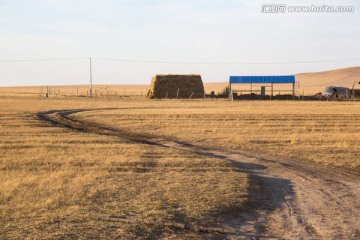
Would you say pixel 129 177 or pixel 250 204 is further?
pixel 129 177

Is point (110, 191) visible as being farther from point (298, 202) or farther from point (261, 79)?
point (261, 79)

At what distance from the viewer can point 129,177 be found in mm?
11812

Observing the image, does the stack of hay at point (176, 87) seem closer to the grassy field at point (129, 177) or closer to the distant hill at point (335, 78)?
the grassy field at point (129, 177)

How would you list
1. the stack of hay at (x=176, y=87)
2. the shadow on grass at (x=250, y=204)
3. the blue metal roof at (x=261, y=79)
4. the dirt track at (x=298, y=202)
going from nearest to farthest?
1. the shadow on grass at (x=250, y=204)
2. the dirt track at (x=298, y=202)
3. the blue metal roof at (x=261, y=79)
4. the stack of hay at (x=176, y=87)

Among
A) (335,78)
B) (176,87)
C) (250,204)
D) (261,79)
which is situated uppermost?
(335,78)

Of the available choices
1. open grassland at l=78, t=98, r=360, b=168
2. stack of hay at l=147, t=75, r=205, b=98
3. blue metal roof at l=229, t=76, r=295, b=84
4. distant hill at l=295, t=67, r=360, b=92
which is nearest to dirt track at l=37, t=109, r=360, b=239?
open grassland at l=78, t=98, r=360, b=168

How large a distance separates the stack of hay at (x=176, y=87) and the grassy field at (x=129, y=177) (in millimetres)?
38682

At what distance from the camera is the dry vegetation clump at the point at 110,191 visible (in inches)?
302

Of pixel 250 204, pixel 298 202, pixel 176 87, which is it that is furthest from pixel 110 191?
pixel 176 87

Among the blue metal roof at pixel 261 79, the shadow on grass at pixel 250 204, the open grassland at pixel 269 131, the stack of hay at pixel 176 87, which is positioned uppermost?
the blue metal roof at pixel 261 79

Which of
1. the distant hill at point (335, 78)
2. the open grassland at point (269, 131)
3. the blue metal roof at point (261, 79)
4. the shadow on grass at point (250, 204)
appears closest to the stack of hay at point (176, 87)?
the blue metal roof at point (261, 79)

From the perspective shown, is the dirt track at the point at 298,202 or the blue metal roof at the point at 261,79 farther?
the blue metal roof at the point at 261,79

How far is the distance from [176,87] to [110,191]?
5336cm

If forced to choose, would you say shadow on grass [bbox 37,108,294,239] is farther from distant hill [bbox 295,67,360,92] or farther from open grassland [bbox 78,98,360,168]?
distant hill [bbox 295,67,360,92]
